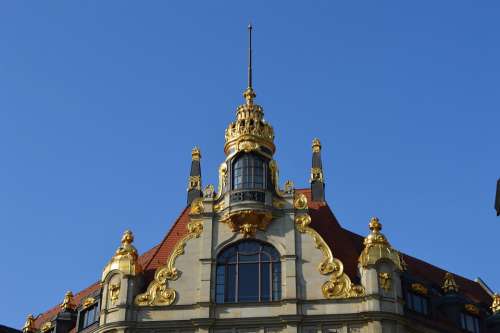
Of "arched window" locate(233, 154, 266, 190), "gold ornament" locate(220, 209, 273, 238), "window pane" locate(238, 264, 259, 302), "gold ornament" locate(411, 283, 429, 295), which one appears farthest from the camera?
"gold ornament" locate(411, 283, 429, 295)

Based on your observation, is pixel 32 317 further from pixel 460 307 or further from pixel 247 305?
pixel 460 307

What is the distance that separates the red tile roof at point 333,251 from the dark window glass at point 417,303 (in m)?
2.66

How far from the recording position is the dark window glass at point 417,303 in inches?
2493

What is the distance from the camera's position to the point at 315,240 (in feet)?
204

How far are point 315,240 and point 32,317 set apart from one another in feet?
69.0

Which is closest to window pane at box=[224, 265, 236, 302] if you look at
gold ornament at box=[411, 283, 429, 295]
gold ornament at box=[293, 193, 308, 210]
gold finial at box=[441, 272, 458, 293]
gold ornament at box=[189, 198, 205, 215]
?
gold ornament at box=[189, 198, 205, 215]

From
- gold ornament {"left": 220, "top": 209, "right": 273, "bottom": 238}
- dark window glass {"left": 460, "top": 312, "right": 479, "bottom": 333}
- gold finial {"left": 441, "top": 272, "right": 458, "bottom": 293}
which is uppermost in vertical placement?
gold ornament {"left": 220, "top": 209, "right": 273, "bottom": 238}

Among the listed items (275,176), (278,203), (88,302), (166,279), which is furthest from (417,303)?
(88,302)

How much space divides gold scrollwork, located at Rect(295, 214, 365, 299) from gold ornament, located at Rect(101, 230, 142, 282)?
9.57 m

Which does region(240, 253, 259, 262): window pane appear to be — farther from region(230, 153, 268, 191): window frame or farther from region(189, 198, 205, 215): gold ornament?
region(230, 153, 268, 191): window frame

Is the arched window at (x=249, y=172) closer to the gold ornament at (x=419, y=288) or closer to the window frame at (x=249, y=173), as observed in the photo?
the window frame at (x=249, y=173)

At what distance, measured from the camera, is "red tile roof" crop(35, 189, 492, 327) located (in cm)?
6328

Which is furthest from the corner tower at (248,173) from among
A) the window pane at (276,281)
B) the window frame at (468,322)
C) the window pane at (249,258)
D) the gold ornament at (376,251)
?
the window frame at (468,322)

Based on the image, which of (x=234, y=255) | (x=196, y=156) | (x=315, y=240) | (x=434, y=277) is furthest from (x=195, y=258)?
(x=434, y=277)
